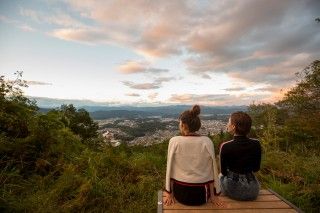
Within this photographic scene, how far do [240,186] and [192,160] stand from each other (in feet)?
2.43

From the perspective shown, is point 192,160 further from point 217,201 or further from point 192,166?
point 217,201

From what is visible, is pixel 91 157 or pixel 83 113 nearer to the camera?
pixel 91 157

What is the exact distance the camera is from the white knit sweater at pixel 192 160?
384 centimetres

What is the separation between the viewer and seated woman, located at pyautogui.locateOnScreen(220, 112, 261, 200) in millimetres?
4023

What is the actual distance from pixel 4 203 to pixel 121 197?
6.93ft

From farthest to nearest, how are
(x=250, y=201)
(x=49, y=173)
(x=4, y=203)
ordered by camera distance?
(x=49, y=173), (x=4, y=203), (x=250, y=201)

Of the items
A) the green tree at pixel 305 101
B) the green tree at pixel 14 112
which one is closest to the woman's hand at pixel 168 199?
the green tree at pixel 14 112

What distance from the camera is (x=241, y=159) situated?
162 inches

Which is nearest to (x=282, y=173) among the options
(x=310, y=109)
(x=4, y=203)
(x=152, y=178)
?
(x=152, y=178)

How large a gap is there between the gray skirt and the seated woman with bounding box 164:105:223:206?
263mm

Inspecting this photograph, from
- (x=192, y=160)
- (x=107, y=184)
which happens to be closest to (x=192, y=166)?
(x=192, y=160)

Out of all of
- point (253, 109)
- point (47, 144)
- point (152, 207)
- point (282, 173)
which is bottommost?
point (152, 207)

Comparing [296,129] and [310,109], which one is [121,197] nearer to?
[296,129]

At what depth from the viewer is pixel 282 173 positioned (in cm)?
695
